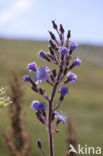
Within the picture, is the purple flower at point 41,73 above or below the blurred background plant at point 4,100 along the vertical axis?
above

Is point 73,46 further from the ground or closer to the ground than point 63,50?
further from the ground

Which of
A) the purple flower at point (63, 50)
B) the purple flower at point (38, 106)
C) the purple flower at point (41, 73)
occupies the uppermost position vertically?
the purple flower at point (63, 50)

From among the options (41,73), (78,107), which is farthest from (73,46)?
(78,107)

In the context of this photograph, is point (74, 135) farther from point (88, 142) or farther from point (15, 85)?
point (88, 142)

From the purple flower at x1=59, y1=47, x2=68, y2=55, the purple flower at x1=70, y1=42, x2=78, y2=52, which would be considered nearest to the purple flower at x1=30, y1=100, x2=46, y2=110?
the purple flower at x1=59, y1=47, x2=68, y2=55

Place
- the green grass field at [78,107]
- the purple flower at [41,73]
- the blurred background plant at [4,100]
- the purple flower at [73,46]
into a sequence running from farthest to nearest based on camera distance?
the green grass field at [78,107] → the purple flower at [73,46] → the purple flower at [41,73] → the blurred background plant at [4,100]

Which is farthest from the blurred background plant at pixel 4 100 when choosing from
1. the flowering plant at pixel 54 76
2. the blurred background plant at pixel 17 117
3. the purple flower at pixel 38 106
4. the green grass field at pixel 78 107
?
the green grass field at pixel 78 107

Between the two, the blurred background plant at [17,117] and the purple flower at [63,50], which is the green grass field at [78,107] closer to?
the blurred background plant at [17,117]

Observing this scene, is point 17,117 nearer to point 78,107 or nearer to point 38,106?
point 38,106

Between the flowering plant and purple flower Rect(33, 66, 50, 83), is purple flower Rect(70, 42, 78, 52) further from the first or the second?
→ purple flower Rect(33, 66, 50, 83)

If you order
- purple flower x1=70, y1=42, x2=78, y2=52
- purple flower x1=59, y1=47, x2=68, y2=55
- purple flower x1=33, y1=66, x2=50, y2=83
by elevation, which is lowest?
purple flower x1=33, y1=66, x2=50, y2=83

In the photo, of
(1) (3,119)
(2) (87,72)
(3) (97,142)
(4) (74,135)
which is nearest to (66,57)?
(4) (74,135)

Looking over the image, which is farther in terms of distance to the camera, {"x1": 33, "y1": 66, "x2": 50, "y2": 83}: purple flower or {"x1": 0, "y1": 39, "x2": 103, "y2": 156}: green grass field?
{"x1": 0, "y1": 39, "x2": 103, "y2": 156}: green grass field
